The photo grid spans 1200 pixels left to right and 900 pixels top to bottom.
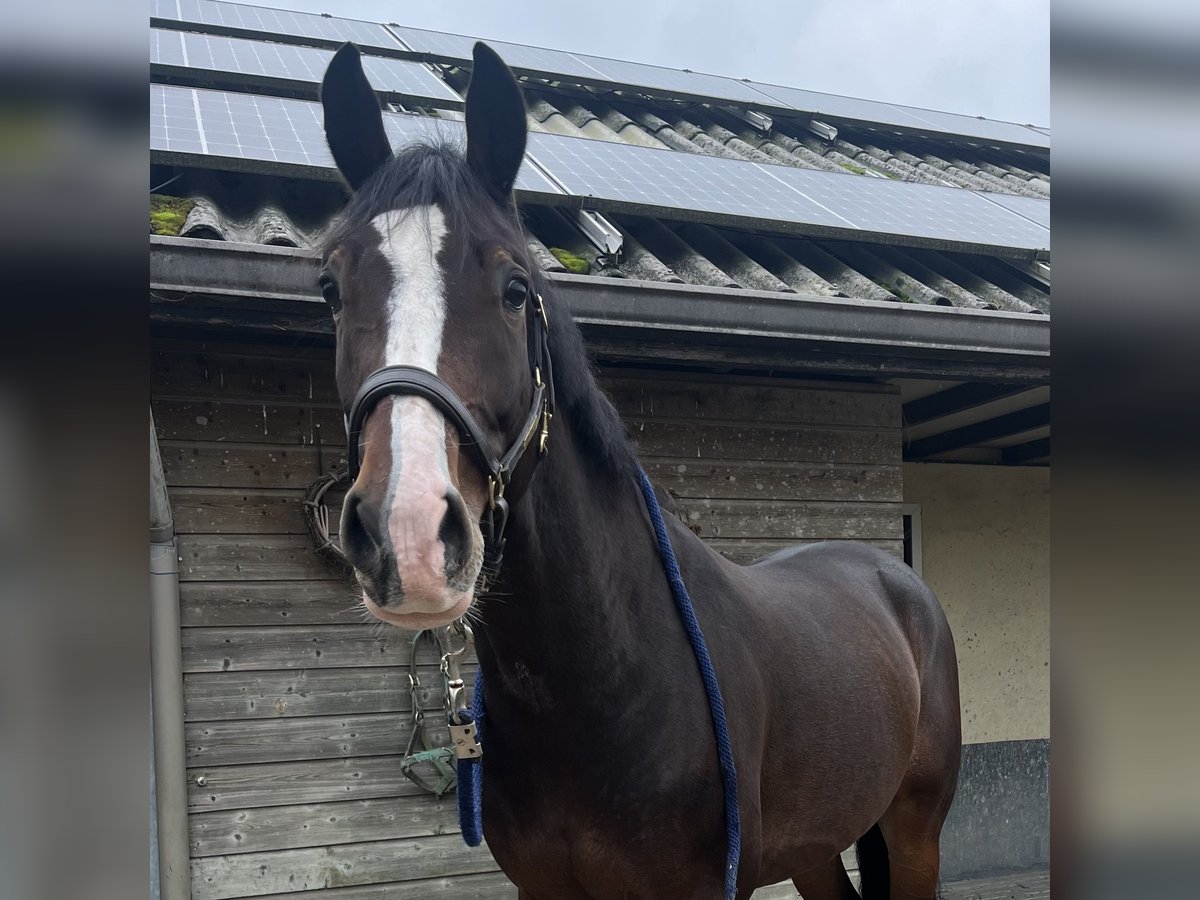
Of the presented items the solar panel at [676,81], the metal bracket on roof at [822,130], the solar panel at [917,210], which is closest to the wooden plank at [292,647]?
the solar panel at [917,210]

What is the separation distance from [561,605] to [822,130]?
20.0ft

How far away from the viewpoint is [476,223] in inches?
61.5

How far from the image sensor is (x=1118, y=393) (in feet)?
0.97

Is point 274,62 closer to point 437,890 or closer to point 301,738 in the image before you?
point 301,738

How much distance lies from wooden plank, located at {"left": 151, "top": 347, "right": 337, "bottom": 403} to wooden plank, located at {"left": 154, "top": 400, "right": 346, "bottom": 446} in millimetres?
33

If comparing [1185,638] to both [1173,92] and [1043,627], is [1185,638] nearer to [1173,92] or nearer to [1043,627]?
[1173,92]

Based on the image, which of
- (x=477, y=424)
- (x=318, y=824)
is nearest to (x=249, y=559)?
(x=318, y=824)

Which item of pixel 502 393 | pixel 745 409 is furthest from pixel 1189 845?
pixel 745 409

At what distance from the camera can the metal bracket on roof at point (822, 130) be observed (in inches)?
270

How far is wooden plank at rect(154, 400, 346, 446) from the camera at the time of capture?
322cm

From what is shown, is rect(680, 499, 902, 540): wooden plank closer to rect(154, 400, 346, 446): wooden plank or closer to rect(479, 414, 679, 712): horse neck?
rect(154, 400, 346, 446): wooden plank

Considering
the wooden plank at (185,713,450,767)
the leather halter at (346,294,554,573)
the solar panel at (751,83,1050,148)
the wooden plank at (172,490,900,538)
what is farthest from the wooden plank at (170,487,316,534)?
the solar panel at (751,83,1050,148)

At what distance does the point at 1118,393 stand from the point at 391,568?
103 centimetres

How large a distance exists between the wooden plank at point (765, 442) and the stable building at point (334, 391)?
12 mm
